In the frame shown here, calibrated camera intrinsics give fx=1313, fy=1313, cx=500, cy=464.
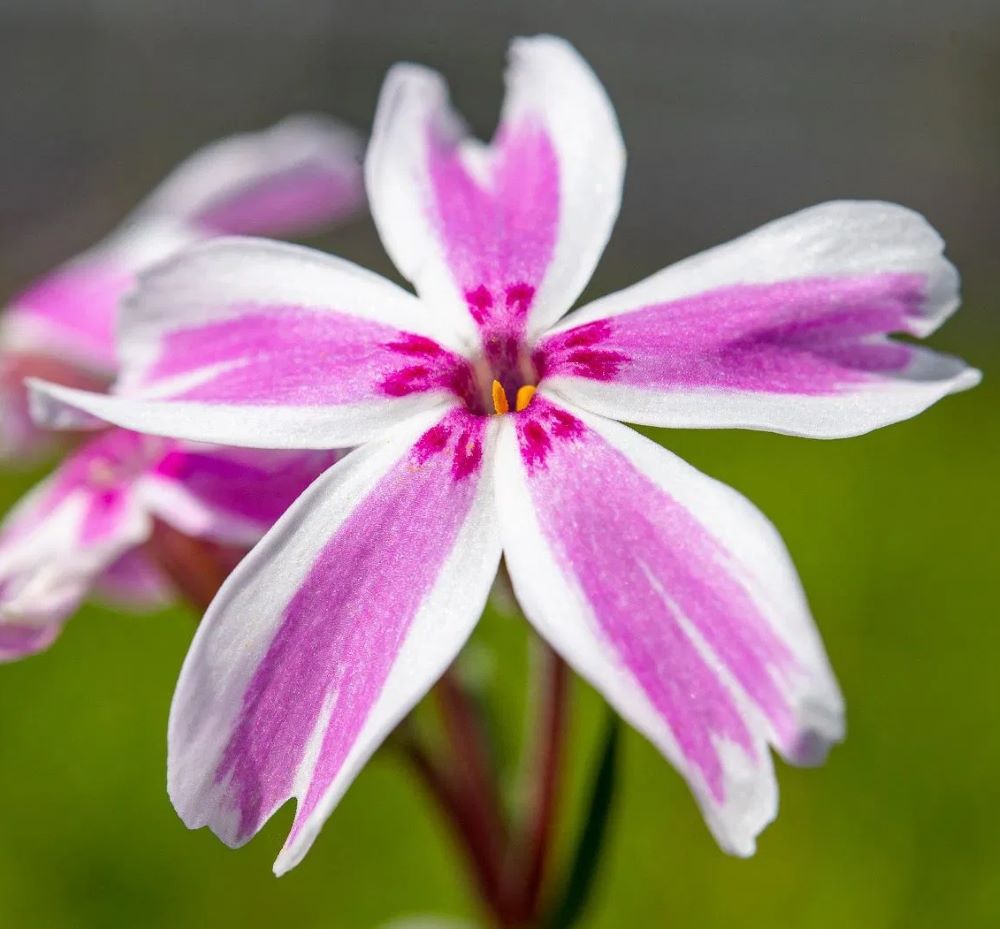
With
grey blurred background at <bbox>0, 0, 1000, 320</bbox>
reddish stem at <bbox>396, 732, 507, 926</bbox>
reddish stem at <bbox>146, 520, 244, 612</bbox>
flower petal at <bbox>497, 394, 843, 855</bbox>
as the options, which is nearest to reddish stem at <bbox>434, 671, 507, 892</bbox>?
reddish stem at <bbox>396, 732, 507, 926</bbox>

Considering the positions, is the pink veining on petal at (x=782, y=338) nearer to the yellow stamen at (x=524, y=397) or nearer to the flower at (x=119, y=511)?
the yellow stamen at (x=524, y=397)

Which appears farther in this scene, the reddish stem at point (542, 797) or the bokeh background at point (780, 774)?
the bokeh background at point (780, 774)

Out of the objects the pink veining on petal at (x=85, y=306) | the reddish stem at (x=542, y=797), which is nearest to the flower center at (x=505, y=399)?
the reddish stem at (x=542, y=797)

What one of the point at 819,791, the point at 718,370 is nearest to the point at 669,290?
the point at 718,370

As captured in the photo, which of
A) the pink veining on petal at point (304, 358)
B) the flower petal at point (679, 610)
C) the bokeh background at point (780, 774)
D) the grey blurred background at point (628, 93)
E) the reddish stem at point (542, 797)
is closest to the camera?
the flower petal at point (679, 610)

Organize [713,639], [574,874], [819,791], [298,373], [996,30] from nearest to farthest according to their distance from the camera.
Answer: [713,639] < [298,373] < [574,874] < [819,791] < [996,30]

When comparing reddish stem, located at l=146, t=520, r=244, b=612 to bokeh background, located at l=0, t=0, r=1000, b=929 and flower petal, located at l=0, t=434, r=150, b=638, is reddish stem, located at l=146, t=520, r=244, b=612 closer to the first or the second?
flower petal, located at l=0, t=434, r=150, b=638

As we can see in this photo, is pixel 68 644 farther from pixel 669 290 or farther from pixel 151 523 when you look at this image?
pixel 669 290
